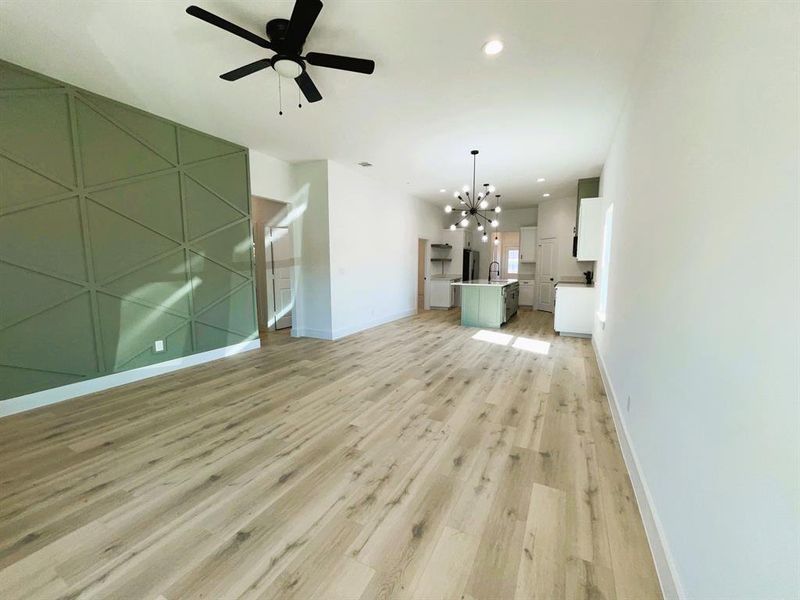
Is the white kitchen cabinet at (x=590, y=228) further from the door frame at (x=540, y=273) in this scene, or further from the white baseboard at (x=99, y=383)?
the white baseboard at (x=99, y=383)

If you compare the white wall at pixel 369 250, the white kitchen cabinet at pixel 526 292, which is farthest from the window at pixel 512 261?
the white wall at pixel 369 250

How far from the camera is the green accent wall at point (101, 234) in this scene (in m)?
2.91

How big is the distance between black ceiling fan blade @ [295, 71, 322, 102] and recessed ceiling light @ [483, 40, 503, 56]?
4.75ft

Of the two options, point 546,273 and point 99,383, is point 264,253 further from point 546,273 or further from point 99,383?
point 546,273

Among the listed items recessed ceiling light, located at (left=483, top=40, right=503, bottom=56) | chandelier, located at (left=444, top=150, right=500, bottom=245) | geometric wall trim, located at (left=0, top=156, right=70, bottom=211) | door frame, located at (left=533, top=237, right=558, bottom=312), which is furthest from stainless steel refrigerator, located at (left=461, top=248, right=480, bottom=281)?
geometric wall trim, located at (left=0, top=156, right=70, bottom=211)

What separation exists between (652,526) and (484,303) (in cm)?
540

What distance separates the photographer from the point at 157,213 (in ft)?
12.7

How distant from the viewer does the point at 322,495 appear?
1909 millimetres

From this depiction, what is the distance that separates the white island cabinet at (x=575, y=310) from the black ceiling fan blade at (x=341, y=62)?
5095 mm

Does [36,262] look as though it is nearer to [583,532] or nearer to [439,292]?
[583,532]

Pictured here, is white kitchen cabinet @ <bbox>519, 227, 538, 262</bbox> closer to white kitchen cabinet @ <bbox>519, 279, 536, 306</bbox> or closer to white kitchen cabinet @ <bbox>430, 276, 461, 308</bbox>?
white kitchen cabinet @ <bbox>519, 279, 536, 306</bbox>

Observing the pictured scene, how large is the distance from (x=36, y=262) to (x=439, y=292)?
26.4 ft

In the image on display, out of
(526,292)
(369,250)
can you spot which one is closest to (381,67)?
(369,250)

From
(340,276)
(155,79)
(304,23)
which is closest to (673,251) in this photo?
(304,23)
